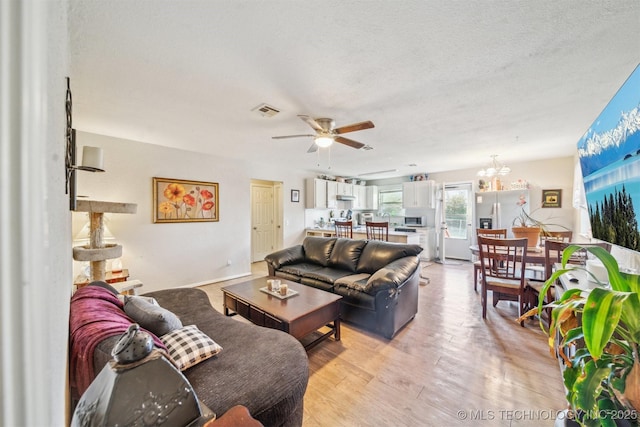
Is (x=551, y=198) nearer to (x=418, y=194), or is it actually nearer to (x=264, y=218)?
(x=418, y=194)

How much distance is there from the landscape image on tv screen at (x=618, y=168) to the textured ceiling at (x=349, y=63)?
0.47 metres

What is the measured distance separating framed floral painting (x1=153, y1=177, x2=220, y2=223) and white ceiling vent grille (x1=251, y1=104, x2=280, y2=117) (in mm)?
2288

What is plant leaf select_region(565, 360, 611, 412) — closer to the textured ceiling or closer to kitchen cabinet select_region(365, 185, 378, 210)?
the textured ceiling

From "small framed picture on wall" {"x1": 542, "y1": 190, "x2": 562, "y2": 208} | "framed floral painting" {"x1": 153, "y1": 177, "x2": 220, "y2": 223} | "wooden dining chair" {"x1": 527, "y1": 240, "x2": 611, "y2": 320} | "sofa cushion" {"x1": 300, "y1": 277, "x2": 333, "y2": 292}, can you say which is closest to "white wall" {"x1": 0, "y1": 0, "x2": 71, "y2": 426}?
"sofa cushion" {"x1": 300, "y1": 277, "x2": 333, "y2": 292}

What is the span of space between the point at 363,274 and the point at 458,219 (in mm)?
4290

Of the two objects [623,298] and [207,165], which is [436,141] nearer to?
[623,298]

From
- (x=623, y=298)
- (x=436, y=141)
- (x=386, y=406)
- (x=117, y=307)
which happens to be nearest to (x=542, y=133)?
(x=436, y=141)

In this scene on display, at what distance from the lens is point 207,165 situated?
4332mm

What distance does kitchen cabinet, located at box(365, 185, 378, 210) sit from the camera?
768 cm

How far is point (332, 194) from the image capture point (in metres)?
6.50

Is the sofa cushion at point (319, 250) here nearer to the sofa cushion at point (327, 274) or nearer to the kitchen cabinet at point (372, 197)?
the sofa cushion at point (327, 274)

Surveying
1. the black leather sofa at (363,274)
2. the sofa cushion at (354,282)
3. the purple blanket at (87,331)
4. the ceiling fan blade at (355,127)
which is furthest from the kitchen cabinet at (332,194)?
the purple blanket at (87,331)

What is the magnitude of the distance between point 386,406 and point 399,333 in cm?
100

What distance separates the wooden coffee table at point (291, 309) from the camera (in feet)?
6.59
